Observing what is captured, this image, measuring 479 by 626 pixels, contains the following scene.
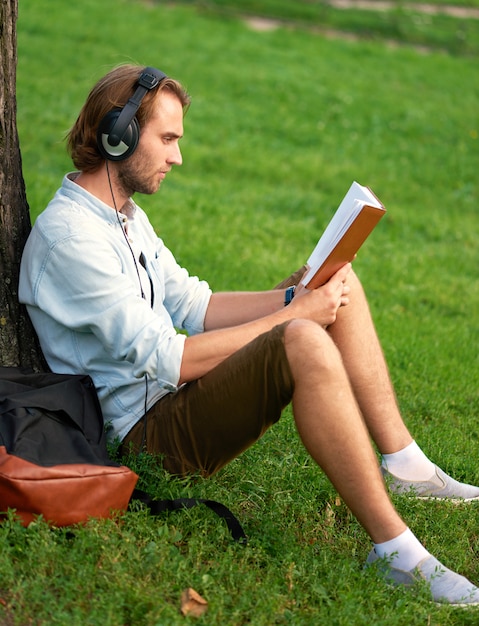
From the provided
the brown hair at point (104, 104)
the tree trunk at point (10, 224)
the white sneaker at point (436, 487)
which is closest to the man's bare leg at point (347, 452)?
the white sneaker at point (436, 487)

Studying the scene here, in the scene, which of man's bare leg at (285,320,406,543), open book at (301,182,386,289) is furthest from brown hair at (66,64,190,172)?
man's bare leg at (285,320,406,543)

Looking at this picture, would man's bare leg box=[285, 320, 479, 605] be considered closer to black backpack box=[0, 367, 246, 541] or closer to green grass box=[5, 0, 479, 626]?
green grass box=[5, 0, 479, 626]

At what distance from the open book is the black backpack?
0.96 metres

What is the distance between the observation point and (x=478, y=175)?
11305mm

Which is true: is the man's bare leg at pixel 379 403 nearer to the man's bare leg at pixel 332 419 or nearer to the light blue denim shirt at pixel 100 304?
the man's bare leg at pixel 332 419

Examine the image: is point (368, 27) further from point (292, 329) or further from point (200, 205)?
point (292, 329)

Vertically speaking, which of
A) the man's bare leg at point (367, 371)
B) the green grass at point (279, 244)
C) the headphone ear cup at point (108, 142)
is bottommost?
the green grass at point (279, 244)

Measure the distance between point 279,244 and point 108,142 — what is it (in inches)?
173

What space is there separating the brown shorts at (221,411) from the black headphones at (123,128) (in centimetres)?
90

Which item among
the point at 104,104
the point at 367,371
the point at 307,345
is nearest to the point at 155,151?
the point at 104,104

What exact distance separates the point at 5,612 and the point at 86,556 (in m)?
0.32

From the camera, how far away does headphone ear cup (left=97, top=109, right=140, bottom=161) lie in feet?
11.7

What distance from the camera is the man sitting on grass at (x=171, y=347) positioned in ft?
10.7

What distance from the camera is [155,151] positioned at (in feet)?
12.2
